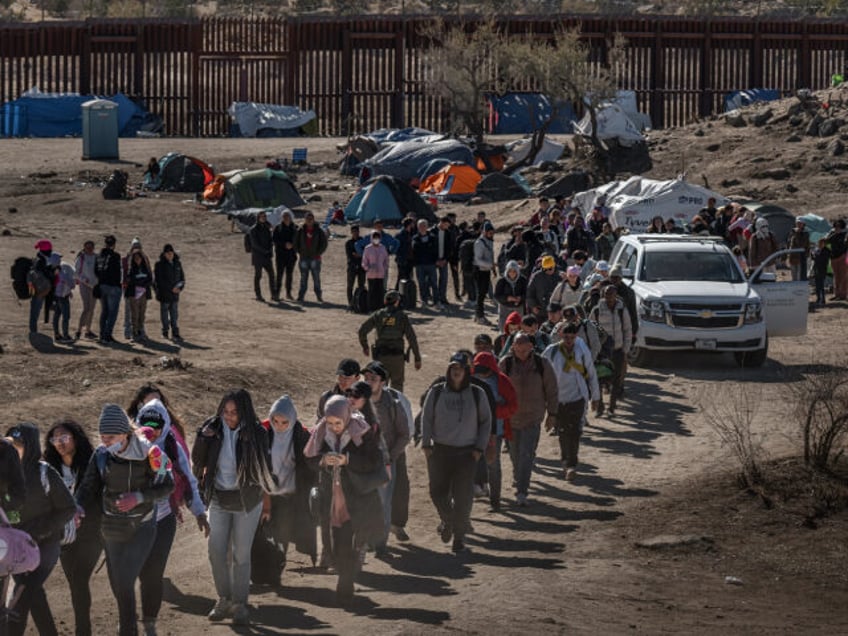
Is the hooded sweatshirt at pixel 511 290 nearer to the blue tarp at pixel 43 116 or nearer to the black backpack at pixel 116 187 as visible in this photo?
the black backpack at pixel 116 187

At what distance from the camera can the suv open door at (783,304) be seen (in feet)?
79.3

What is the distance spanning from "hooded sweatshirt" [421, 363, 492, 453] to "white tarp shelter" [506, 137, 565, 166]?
35.6m

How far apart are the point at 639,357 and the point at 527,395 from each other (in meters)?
8.50

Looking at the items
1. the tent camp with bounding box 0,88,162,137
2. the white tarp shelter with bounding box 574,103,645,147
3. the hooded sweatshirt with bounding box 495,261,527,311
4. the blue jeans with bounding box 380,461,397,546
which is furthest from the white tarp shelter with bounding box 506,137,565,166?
the blue jeans with bounding box 380,461,397,546

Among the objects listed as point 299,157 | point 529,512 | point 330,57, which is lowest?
point 529,512

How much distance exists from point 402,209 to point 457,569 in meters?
25.9

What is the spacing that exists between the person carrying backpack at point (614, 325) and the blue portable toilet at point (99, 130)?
3020cm

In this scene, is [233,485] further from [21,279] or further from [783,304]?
[783,304]

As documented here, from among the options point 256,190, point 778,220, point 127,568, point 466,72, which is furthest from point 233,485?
point 466,72

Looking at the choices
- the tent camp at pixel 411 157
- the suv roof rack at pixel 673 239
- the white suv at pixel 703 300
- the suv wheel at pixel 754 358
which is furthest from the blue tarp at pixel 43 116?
the suv wheel at pixel 754 358

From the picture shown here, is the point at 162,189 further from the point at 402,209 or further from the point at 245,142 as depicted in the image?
the point at 245,142

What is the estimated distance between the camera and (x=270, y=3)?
88.0m

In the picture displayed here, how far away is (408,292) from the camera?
27547mm

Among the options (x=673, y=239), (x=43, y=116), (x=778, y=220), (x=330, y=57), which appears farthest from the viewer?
(x=330, y=57)
